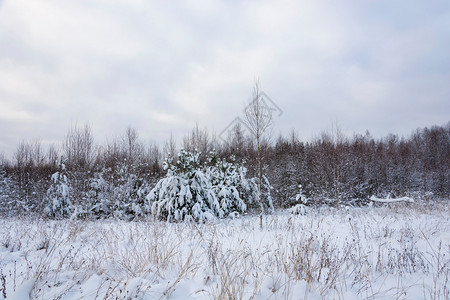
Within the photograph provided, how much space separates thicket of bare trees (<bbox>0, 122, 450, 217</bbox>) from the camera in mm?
15047

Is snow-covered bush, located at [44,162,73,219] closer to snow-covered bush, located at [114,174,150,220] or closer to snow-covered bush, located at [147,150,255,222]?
snow-covered bush, located at [114,174,150,220]

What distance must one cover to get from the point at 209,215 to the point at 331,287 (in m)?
8.34

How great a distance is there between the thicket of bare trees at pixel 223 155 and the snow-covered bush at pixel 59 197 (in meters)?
0.44

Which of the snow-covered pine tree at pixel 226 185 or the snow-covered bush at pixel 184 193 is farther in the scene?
the snow-covered pine tree at pixel 226 185

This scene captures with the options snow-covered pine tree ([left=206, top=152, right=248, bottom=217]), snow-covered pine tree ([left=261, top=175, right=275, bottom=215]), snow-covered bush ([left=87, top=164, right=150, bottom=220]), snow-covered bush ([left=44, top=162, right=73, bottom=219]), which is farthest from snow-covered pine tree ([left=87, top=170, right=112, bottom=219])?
snow-covered pine tree ([left=261, top=175, right=275, bottom=215])

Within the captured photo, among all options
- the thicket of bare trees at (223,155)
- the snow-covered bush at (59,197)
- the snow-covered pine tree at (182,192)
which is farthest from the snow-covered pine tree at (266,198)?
the snow-covered bush at (59,197)

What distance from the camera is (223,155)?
21438 millimetres

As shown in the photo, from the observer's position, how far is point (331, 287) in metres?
2.73

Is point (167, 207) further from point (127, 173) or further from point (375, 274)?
point (375, 274)

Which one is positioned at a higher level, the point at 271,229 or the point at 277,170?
the point at 277,170

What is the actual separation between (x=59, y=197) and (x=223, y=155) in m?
12.6

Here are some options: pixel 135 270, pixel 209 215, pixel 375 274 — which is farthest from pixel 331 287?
pixel 209 215

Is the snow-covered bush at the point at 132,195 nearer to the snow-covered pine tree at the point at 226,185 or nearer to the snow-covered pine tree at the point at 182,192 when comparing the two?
the snow-covered pine tree at the point at 182,192

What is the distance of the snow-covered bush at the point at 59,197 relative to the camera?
48.5 ft
